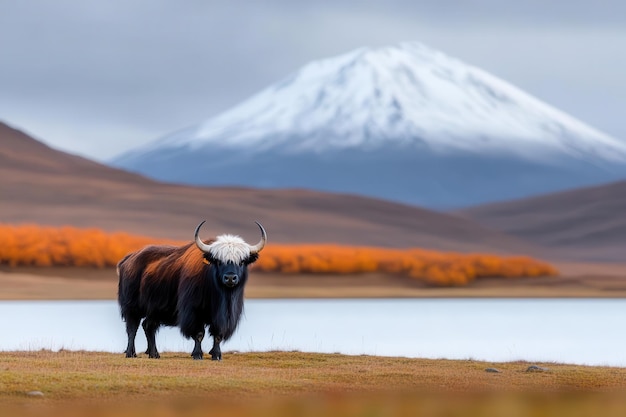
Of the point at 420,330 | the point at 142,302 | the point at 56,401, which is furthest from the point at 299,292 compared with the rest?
the point at 56,401

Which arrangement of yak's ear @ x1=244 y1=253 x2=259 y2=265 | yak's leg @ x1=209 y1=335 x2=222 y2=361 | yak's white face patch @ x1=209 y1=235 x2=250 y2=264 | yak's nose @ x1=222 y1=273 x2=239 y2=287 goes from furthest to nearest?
yak's leg @ x1=209 y1=335 x2=222 y2=361 < yak's ear @ x1=244 y1=253 x2=259 y2=265 < yak's white face patch @ x1=209 y1=235 x2=250 y2=264 < yak's nose @ x1=222 y1=273 x2=239 y2=287

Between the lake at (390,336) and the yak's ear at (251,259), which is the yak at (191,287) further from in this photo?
the lake at (390,336)

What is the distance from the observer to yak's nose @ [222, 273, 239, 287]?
25.4 meters

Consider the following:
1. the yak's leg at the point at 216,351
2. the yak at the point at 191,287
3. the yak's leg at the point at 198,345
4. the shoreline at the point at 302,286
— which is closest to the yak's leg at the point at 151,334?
the yak at the point at 191,287

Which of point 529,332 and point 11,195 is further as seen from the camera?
point 11,195

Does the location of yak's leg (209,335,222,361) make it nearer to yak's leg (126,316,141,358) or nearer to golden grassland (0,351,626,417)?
golden grassland (0,351,626,417)

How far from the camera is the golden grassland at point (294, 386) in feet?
46.7

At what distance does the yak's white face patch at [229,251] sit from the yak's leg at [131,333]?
9.05 ft

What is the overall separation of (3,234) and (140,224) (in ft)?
88.0

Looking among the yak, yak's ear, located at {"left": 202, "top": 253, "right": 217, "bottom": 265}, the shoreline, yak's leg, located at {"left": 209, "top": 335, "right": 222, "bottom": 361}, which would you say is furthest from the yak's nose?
the shoreline

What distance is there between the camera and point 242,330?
59.5 meters

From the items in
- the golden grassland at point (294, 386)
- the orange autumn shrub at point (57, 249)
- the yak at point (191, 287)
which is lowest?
the golden grassland at point (294, 386)

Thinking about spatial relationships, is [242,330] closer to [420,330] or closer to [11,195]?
[420,330]

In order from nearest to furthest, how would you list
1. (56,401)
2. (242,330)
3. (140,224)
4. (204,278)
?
(56,401) → (204,278) → (242,330) → (140,224)
